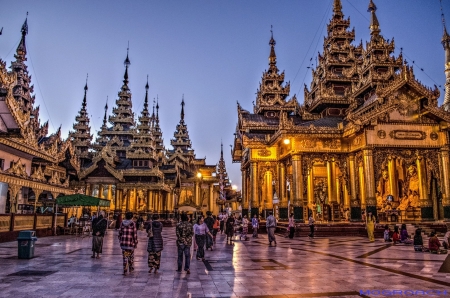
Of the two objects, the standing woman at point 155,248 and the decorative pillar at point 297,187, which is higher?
the decorative pillar at point 297,187

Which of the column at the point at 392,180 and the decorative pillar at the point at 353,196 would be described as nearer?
the decorative pillar at the point at 353,196

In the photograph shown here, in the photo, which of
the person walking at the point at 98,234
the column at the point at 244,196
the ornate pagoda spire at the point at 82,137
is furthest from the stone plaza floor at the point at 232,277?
the ornate pagoda spire at the point at 82,137

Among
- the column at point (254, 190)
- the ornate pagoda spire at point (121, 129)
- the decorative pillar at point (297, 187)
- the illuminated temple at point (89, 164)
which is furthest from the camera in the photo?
the ornate pagoda spire at point (121, 129)

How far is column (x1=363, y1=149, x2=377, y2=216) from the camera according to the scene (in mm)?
23778

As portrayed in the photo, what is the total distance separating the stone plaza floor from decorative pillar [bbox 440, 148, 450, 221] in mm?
13781

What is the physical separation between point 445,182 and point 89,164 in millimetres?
42883

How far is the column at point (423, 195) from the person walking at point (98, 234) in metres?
21.9

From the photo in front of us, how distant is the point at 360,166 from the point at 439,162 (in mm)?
5282

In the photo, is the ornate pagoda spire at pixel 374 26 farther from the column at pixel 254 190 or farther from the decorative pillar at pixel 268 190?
the column at pixel 254 190

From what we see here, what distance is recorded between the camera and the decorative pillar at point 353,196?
24.7 m

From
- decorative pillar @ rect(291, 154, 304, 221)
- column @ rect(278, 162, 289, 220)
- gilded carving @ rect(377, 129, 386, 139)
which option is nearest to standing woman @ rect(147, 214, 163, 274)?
decorative pillar @ rect(291, 154, 304, 221)

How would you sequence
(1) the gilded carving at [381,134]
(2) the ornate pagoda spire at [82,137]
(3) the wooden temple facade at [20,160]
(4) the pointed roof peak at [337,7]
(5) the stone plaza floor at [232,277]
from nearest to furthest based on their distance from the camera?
(5) the stone plaza floor at [232,277] < (3) the wooden temple facade at [20,160] < (1) the gilded carving at [381,134] < (4) the pointed roof peak at [337,7] < (2) the ornate pagoda spire at [82,137]

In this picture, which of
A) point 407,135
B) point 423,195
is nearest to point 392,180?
point 423,195

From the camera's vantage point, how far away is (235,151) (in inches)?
1686
